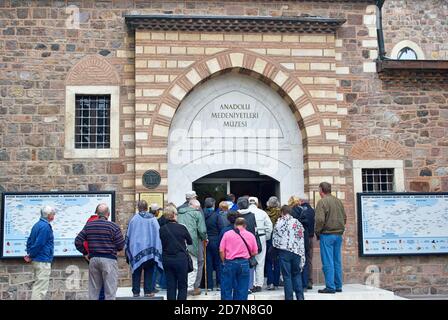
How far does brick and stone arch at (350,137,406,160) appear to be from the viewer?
13.0 metres

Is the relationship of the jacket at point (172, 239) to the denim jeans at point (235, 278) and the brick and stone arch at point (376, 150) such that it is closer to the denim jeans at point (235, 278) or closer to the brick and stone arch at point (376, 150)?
the denim jeans at point (235, 278)

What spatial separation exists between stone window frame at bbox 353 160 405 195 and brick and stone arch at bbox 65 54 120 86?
18.7 ft

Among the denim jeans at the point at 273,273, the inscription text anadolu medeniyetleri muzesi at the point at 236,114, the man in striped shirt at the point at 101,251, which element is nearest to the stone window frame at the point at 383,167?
the inscription text anadolu medeniyetleri muzesi at the point at 236,114

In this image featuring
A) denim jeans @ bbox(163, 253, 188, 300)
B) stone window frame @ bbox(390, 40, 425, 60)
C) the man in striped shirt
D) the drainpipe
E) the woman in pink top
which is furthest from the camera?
stone window frame @ bbox(390, 40, 425, 60)

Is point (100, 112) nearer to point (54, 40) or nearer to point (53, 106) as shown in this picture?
point (53, 106)

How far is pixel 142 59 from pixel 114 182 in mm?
2729

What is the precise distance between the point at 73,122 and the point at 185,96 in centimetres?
250

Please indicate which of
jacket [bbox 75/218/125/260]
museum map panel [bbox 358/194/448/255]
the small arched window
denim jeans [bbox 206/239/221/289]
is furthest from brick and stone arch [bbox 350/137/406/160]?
the small arched window

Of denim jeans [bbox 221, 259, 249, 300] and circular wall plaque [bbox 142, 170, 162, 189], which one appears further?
circular wall plaque [bbox 142, 170, 162, 189]

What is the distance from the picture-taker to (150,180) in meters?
12.0

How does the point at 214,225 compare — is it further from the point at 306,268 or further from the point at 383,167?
the point at 383,167

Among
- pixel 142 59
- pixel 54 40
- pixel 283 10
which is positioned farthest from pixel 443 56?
pixel 54 40

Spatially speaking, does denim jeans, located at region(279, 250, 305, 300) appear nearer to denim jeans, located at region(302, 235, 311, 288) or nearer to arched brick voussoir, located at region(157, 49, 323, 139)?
denim jeans, located at region(302, 235, 311, 288)

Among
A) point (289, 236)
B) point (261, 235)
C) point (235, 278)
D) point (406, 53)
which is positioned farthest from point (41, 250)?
point (406, 53)
